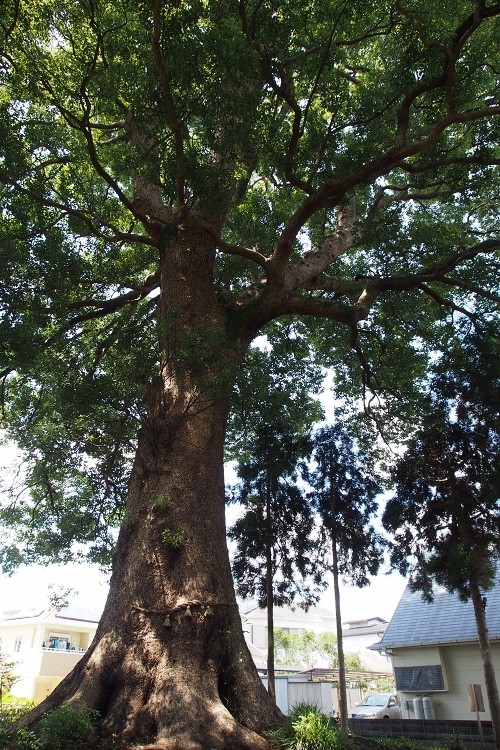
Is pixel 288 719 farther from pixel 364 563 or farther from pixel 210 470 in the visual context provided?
pixel 364 563

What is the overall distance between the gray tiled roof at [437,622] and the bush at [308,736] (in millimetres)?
8887

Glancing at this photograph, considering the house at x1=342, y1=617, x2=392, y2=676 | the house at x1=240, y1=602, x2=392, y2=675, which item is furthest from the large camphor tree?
the house at x1=342, y1=617, x2=392, y2=676

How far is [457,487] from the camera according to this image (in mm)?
8086

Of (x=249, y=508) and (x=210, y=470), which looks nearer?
(x=210, y=470)

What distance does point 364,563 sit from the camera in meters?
8.88

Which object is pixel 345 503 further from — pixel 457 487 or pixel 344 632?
pixel 344 632

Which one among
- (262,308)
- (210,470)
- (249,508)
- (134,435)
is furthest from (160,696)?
(262,308)

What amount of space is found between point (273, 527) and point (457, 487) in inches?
119

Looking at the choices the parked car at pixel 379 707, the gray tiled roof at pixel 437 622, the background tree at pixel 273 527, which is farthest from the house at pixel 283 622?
the background tree at pixel 273 527

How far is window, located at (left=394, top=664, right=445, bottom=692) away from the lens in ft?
46.4

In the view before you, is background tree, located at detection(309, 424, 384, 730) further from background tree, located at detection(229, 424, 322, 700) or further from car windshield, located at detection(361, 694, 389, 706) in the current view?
Answer: car windshield, located at detection(361, 694, 389, 706)

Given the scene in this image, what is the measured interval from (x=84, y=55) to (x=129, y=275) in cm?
370

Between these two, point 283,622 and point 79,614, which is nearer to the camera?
point 79,614

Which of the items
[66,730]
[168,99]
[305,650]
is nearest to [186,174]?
[168,99]
